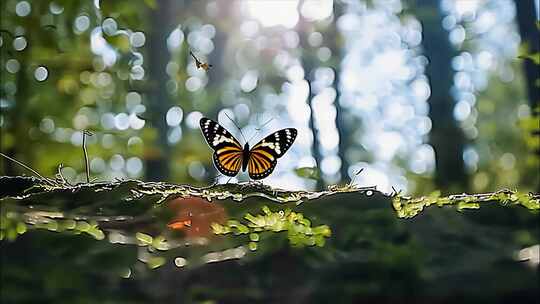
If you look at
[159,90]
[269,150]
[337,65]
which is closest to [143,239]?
[269,150]

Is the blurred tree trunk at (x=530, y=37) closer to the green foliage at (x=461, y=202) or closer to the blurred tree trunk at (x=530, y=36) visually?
the blurred tree trunk at (x=530, y=36)

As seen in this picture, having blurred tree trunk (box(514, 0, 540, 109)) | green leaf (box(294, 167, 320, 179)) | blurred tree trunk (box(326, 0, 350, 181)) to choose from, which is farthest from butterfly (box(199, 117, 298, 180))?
blurred tree trunk (box(326, 0, 350, 181))

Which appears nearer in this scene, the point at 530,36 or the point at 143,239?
the point at 143,239

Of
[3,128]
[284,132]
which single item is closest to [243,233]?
[284,132]

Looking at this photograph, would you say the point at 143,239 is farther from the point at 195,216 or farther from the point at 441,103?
the point at 441,103

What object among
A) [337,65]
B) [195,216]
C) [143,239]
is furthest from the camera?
[337,65]

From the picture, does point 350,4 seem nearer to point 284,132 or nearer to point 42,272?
point 284,132

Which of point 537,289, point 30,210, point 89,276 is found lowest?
point 537,289
